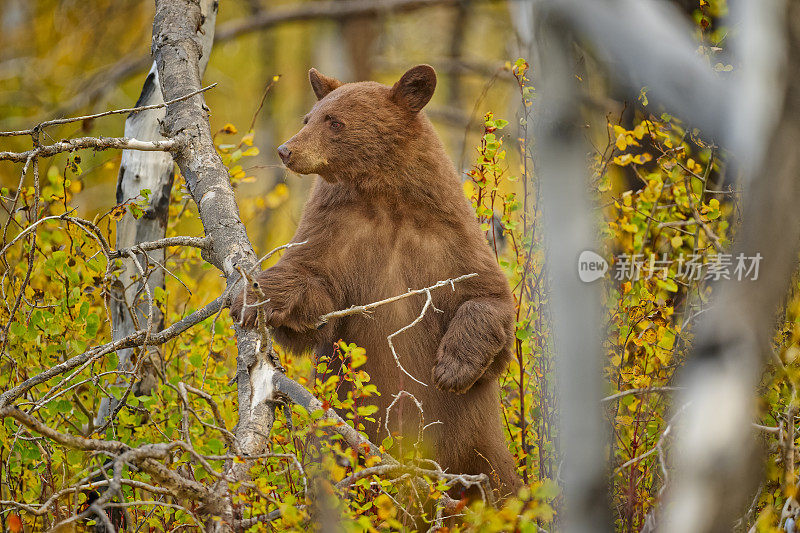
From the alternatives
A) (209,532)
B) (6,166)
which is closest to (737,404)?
(209,532)

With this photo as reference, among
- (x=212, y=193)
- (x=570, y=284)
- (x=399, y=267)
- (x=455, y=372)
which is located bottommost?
(x=455, y=372)

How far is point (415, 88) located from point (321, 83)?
0.54 meters

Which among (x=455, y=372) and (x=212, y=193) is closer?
(x=455, y=372)

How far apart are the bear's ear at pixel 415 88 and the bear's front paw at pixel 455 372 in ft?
3.65

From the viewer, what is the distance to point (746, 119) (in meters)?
1.13

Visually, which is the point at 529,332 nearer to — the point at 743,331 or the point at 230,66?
the point at 743,331

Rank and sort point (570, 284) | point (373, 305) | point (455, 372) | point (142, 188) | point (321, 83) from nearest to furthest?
point (570, 284)
point (373, 305)
point (455, 372)
point (321, 83)
point (142, 188)

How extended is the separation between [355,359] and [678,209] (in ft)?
→ 8.86

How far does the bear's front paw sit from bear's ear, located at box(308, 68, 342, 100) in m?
1.46

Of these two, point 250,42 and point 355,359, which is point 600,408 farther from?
point 250,42

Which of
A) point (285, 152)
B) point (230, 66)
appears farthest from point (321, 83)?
point (230, 66)

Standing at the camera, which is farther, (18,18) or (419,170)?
(18,18)

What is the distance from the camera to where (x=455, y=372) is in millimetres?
3232

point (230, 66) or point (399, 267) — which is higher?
point (230, 66)
